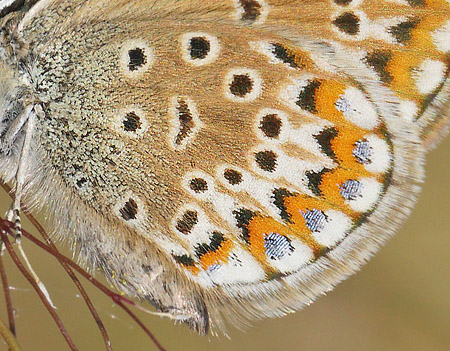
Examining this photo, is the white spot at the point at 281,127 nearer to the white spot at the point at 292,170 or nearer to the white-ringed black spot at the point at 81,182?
the white spot at the point at 292,170

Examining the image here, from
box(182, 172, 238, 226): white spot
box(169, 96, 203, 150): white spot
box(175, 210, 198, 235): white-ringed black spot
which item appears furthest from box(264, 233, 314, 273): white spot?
box(169, 96, 203, 150): white spot

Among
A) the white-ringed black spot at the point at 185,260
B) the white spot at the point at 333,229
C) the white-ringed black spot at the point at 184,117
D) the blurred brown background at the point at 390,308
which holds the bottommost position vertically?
the blurred brown background at the point at 390,308

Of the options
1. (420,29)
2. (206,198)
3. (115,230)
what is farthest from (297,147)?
(115,230)

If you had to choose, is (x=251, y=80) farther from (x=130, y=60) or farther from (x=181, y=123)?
(x=130, y=60)

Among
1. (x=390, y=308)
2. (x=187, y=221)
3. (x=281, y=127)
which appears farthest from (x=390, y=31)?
(x=390, y=308)

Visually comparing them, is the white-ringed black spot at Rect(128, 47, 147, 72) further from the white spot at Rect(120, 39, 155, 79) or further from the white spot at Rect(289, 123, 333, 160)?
the white spot at Rect(289, 123, 333, 160)

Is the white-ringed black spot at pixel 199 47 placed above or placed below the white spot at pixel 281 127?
above

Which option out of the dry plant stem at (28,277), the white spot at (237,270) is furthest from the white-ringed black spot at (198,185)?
the dry plant stem at (28,277)
